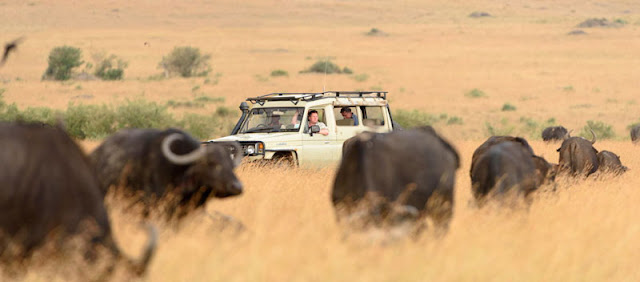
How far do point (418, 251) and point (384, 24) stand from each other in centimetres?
10480

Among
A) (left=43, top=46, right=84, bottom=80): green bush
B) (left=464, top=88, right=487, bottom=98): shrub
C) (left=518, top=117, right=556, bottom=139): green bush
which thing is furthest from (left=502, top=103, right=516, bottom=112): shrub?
(left=43, top=46, right=84, bottom=80): green bush

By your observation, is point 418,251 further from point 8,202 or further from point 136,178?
point 8,202

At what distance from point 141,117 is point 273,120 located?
14043 millimetres

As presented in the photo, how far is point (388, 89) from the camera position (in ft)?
186

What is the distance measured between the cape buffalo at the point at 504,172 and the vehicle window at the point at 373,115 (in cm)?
637

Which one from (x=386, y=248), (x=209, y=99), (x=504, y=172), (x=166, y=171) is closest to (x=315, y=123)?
(x=504, y=172)

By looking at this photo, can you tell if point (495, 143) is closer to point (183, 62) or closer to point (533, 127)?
point (533, 127)

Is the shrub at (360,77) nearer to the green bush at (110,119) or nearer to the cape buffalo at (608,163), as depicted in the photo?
the green bush at (110,119)

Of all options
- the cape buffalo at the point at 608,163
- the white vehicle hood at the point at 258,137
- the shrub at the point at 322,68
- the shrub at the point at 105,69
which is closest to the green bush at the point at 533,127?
the cape buffalo at the point at 608,163

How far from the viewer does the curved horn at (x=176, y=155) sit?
7492 mm

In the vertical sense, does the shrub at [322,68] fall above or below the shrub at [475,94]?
above

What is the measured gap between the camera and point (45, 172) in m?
6.07

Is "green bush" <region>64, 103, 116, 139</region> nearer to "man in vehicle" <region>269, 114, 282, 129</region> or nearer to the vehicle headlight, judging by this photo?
"man in vehicle" <region>269, 114, 282, 129</region>

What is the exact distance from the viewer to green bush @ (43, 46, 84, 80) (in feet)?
199
